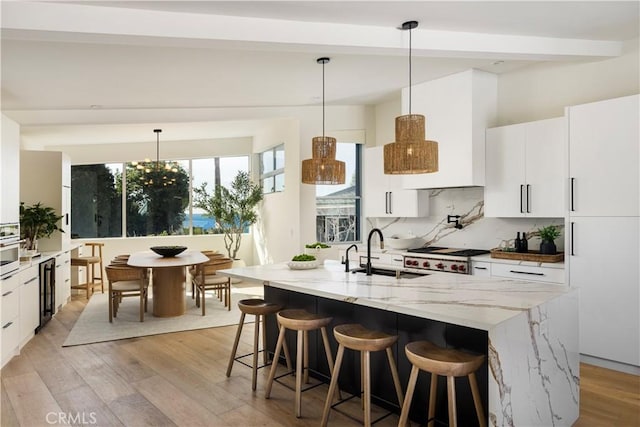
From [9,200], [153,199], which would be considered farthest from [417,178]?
[153,199]

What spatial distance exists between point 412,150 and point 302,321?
1.41 meters

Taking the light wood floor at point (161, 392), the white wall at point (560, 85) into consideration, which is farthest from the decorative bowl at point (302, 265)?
the white wall at point (560, 85)

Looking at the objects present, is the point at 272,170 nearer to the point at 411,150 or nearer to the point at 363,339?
the point at 411,150

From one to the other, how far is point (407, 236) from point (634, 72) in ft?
9.92

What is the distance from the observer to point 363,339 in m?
2.55

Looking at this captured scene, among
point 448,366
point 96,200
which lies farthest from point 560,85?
point 96,200

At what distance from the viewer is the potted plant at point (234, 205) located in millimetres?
8414

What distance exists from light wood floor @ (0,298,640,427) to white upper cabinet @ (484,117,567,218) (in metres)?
1.52

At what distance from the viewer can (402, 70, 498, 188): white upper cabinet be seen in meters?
4.68

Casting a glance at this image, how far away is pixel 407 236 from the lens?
19.4ft

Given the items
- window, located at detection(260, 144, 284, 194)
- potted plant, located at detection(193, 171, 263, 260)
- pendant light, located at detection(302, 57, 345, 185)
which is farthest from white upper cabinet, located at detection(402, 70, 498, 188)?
potted plant, located at detection(193, 171, 263, 260)

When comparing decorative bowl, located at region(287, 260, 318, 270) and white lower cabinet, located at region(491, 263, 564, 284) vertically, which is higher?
decorative bowl, located at region(287, 260, 318, 270)

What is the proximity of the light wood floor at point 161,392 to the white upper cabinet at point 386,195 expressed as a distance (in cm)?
250

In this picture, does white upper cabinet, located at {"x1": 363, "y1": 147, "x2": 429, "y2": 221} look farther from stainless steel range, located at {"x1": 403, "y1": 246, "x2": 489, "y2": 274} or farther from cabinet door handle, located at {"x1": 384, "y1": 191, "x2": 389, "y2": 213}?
stainless steel range, located at {"x1": 403, "y1": 246, "x2": 489, "y2": 274}
